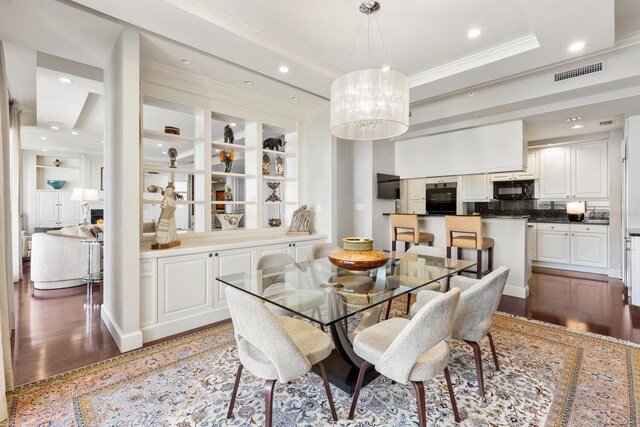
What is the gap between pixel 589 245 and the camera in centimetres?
533

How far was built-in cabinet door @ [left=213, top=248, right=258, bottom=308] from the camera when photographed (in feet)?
10.3

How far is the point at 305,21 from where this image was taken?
2473mm

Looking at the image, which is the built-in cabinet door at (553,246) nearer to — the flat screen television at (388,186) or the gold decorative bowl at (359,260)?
the flat screen television at (388,186)

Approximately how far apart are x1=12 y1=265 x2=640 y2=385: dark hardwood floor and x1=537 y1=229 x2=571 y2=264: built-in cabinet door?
821 millimetres

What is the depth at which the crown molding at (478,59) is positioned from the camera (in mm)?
2714

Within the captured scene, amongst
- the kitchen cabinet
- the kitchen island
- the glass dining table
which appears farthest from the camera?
the kitchen cabinet

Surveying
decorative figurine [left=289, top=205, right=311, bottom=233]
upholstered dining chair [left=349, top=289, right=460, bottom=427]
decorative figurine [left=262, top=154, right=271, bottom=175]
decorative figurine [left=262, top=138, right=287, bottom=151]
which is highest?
decorative figurine [left=262, top=138, right=287, bottom=151]

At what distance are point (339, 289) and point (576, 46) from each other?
294 cm

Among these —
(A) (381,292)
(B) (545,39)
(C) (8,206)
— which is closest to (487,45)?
(B) (545,39)

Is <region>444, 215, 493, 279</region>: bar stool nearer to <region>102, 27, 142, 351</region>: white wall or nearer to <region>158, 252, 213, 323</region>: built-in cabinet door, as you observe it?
<region>158, 252, 213, 323</region>: built-in cabinet door

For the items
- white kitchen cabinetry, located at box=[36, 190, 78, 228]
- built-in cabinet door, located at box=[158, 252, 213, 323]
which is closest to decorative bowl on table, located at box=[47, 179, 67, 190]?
→ white kitchen cabinetry, located at box=[36, 190, 78, 228]

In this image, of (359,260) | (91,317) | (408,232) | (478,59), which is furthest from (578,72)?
(91,317)

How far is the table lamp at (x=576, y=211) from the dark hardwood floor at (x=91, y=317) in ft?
4.22

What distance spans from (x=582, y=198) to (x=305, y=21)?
6.07 meters
